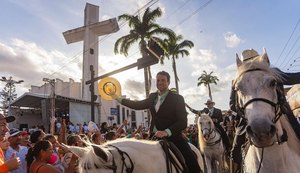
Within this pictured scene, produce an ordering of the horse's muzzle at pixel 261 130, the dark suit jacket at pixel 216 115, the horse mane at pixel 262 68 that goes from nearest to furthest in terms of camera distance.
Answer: the horse's muzzle at pixel 261 130 < the horse mane at pixel 262 68 < the dark suit jacket at pixel 216 115

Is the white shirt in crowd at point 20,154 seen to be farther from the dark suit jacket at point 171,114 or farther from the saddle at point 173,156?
the saddle at point 173,156

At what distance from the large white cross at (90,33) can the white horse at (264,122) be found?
1729 inches

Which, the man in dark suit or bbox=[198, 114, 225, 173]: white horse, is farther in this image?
bbox=[198, 114, 225, 173]: white horse

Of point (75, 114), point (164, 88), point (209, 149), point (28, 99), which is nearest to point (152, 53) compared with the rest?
point (209, 149)

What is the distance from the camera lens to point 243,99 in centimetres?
297

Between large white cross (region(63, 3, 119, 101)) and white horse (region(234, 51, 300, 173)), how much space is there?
Result: 43.9 metres

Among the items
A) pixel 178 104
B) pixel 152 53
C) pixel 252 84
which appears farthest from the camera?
pixel 152 53

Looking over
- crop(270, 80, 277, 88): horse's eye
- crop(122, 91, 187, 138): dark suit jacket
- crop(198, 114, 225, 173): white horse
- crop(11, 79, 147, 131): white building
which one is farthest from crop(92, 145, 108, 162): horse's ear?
crop(11, 79, 147, 131): white building

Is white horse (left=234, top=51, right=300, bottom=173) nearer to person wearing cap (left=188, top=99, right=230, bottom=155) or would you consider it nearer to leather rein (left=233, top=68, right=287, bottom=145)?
leather rein (left=233, top=68, right=287, bottom=145)

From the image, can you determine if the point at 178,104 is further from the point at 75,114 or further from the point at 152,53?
the point at 75,114

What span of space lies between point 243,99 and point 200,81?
66.6 m

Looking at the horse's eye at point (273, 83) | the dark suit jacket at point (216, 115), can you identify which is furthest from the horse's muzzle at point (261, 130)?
the dark suit jacket at point (216, 115)

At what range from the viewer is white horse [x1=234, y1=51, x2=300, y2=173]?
2617 millimetres

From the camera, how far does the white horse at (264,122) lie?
8.59 feet
